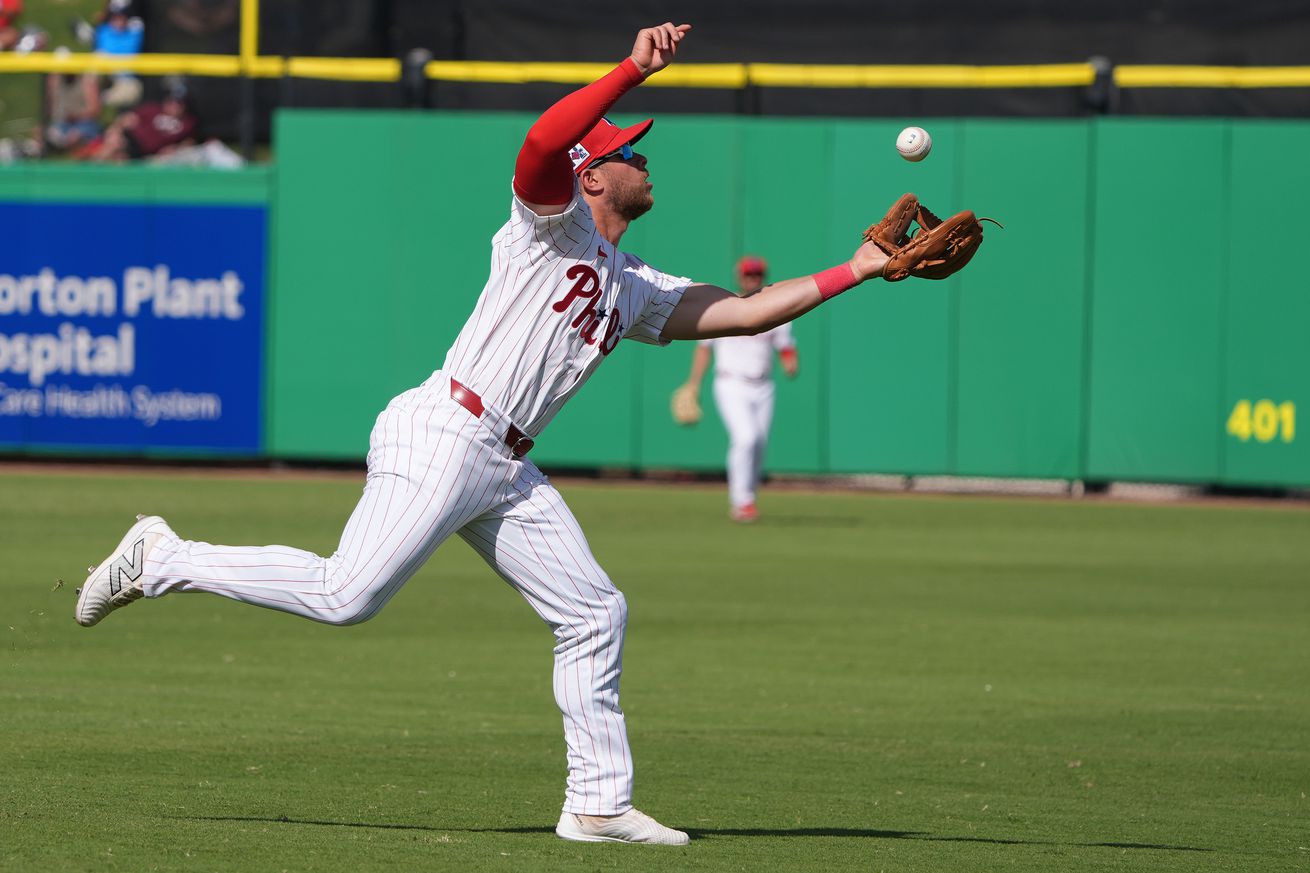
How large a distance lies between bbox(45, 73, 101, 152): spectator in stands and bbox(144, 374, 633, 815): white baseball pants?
17244mm

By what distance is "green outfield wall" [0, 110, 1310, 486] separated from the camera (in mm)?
20344

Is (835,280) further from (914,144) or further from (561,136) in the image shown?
(561,136)

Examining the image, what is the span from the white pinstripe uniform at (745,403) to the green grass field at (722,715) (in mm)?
1497

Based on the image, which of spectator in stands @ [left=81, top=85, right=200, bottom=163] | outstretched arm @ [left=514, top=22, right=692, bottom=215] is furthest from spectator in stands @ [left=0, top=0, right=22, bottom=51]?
outstretched arm @ [left=514, top=22, right=692, bottom=215]

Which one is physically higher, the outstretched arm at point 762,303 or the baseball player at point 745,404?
the outstretched arm at point 762,303

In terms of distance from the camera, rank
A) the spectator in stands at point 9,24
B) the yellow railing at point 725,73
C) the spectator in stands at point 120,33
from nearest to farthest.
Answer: the yellow railing at point 725,73, the spectator in stands at point 120,33, the spectator in stands at point 9,24

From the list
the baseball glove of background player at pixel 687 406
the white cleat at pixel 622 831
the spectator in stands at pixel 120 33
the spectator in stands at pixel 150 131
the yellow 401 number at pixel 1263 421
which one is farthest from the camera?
the spectator in stands at pixel 120 33

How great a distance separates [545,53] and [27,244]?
6.38 metres

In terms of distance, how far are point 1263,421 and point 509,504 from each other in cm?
1621

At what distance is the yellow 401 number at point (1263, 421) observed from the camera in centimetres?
2025

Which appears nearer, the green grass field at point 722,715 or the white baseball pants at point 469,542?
the white baseball pants at point 469,542

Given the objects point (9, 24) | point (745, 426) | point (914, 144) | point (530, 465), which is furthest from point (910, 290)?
point (530, 465)

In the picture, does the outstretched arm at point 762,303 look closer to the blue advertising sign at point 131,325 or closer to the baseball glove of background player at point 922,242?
the baseball glove of background player at point 922,242

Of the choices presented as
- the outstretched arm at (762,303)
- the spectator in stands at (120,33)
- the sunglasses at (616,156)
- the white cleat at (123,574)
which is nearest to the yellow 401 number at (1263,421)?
the spectator in stands at (120,33)
